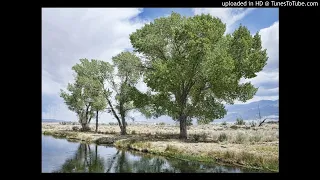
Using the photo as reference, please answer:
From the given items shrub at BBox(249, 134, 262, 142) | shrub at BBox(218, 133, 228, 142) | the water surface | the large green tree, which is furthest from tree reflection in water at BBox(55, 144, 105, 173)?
shrub at BBox(249, 134, 262, 142)

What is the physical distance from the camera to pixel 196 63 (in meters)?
37.5

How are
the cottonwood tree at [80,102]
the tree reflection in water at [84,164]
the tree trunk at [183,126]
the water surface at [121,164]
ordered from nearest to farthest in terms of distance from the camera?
the water surface at [121,164]
the tree reflection in water at [84,164]
the tree trunk at [183,126]
the cottonwood tree at [80,102]

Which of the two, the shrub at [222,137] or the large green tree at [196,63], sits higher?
the large green tree at [196,63]

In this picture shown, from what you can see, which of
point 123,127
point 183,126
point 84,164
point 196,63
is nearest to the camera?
point 84,164

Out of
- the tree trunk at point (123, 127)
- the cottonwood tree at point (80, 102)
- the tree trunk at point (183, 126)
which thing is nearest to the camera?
the tree trunk at point (183, 126)

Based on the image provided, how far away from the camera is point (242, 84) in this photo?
134 ft

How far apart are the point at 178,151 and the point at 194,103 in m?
12.1

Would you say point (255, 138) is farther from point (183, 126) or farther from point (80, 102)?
point (80, 102)

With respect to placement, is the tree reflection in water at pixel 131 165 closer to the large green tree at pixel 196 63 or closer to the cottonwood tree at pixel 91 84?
the large green tree at pixel 196 63

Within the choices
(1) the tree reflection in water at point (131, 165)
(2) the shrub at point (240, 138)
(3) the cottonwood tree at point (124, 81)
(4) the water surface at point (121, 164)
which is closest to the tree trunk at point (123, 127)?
(3) the cottonwood tree at point (124, 81)


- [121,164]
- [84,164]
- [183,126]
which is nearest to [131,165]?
[121,164]

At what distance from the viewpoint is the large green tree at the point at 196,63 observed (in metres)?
36.0
